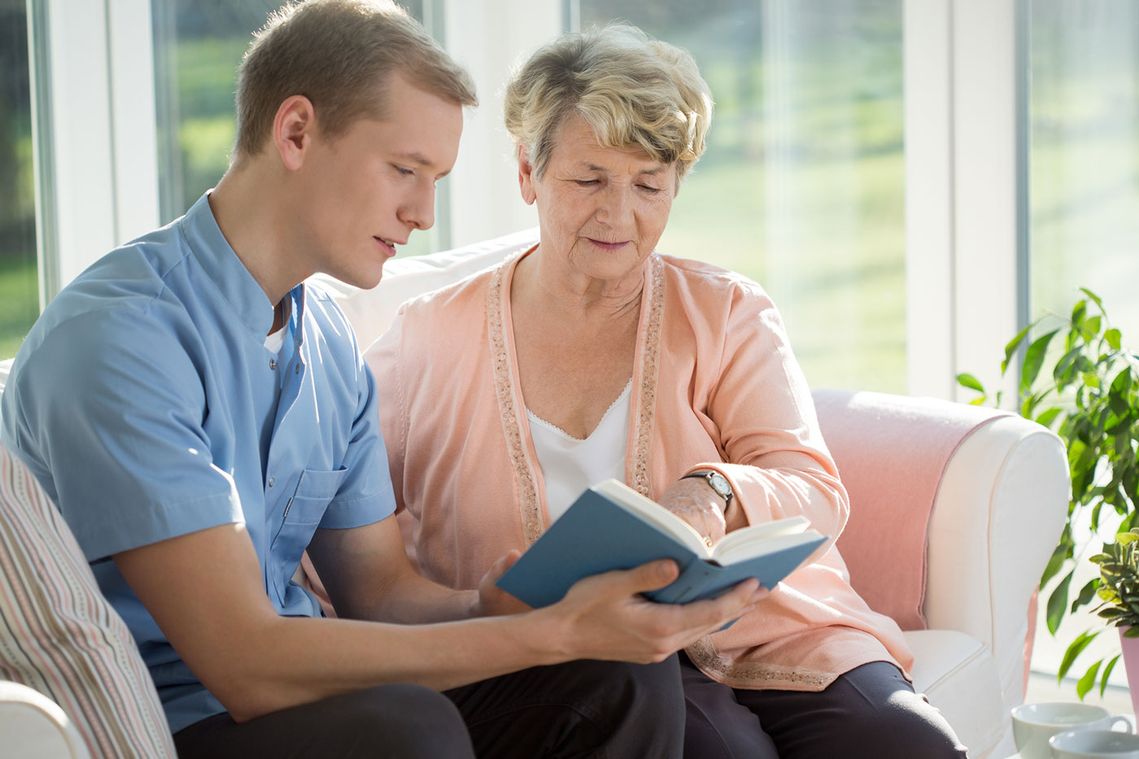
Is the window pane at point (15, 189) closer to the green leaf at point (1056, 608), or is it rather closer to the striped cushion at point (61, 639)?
the striped cushion at point (61, 639)

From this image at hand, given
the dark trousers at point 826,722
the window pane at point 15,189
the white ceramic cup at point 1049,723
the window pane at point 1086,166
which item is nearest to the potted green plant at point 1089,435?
the window pane at point 1086,166

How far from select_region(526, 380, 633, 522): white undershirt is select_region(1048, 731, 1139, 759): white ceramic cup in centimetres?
65

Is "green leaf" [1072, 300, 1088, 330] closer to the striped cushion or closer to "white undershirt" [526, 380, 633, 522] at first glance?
"white undershirt" [526, 380, 633, 522]

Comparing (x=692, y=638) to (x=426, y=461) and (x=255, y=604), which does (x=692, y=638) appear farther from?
(x=426, y=461)

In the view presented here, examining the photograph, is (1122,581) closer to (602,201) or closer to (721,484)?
(721,484)

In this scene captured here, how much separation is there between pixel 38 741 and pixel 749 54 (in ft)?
9.09

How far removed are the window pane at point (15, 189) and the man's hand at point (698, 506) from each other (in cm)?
149

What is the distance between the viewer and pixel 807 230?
11.2ft

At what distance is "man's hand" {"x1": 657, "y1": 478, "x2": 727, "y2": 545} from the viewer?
1599 mm

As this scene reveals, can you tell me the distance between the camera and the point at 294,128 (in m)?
1.49

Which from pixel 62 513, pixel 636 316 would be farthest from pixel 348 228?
pixel 636 316

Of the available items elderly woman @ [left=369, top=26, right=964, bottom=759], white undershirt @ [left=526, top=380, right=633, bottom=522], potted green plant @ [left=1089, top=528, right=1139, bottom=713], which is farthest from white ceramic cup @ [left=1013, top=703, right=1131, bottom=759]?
white undershirt @ [left=526, top=380, right=633, bottom=522]

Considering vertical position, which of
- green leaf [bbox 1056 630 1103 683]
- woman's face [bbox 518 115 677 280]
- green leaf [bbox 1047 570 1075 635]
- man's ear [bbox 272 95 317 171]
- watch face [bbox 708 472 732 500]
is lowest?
green leaf [bbox 1056 630 1103 683]

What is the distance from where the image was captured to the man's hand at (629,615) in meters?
1.27
